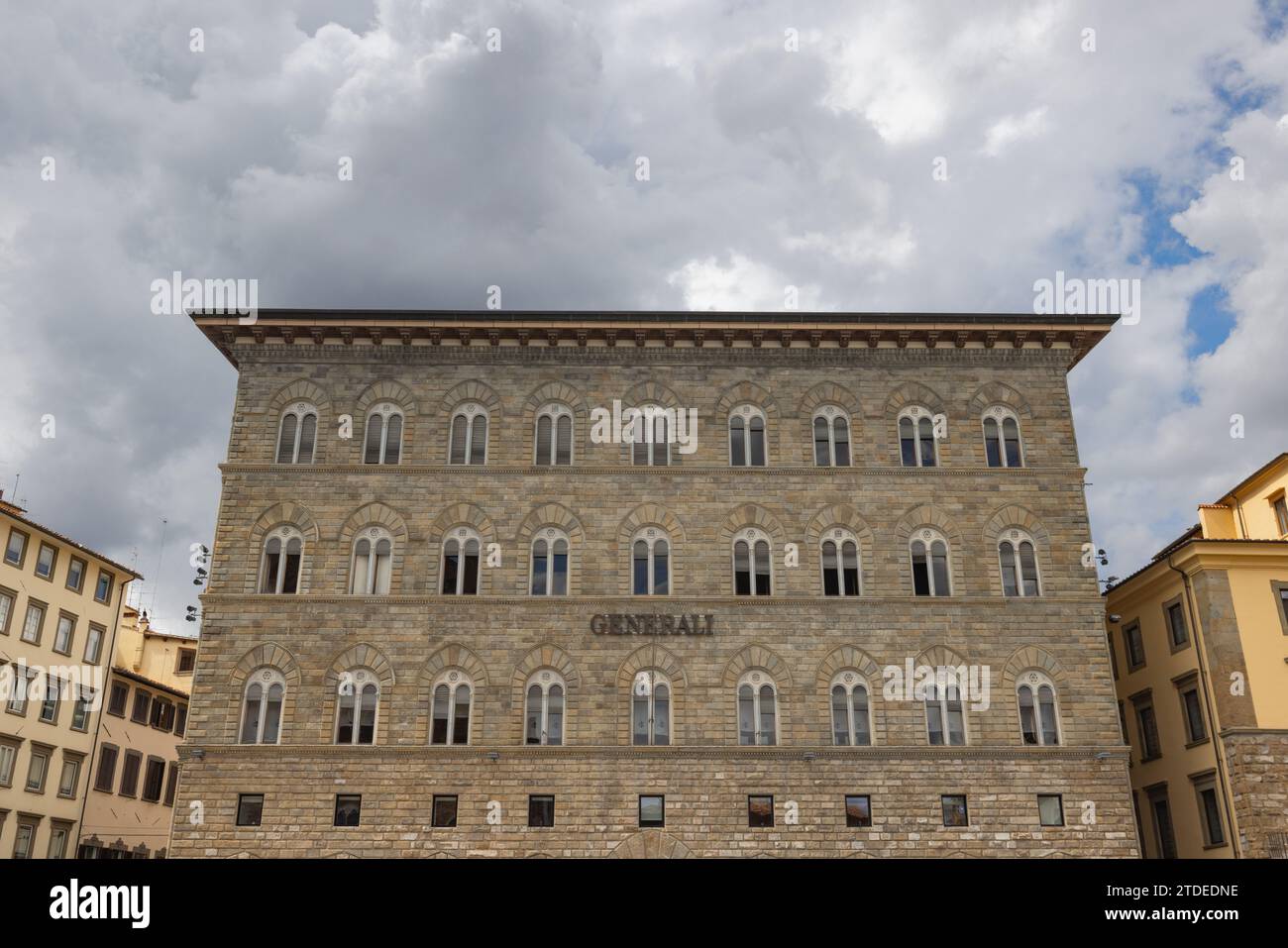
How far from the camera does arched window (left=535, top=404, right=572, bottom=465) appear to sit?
32625 mm

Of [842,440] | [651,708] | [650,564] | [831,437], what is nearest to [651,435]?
[650,564]

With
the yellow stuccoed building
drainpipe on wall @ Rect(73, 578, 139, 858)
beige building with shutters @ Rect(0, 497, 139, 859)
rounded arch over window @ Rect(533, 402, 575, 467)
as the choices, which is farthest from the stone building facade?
drainpipe on wall @ Rect(73, 578, 139, 858)

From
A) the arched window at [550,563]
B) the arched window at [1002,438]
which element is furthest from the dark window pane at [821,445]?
the arched window at [550,563]

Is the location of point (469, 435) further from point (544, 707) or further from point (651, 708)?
A: point (651, 708)

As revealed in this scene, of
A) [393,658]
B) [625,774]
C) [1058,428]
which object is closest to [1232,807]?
[1058,428]

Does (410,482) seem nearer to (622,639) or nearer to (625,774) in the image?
(622,639)

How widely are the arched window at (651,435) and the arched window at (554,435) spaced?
2011 mm

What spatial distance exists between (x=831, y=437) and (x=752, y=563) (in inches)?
190

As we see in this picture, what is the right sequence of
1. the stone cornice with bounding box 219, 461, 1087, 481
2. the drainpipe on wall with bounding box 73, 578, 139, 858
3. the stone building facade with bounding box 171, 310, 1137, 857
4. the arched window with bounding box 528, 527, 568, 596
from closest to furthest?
1. the stone building facade with bounding box 171, 310, 1137, 857
2. the arched window with bounding box 528, 527, 568, 596
3. the stone cornice with bounding box 219, 461, 1087, 481
4. the drainpipe on wall with bounding box 73, 578, 139, 858

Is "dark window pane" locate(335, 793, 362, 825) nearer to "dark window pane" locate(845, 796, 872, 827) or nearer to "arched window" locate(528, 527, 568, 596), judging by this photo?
"arched window" locate(528, 527, 568, 596)

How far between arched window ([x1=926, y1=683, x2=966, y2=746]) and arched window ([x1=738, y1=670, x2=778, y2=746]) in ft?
14.2
